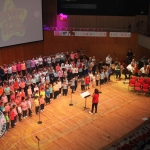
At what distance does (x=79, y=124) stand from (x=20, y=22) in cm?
1100

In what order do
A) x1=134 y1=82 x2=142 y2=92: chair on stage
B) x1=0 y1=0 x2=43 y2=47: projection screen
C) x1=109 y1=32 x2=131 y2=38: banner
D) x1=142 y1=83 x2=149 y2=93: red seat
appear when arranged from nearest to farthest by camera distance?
x1=142 y1=83 x2=149 y2=93: red seat
x1=134 y1=82 x2=142 y2=92: chair on stage
x1=0 y1=0 x2=43 y2=47: projection screen
x1=109 y1=32 x2=131 y2=38: banner

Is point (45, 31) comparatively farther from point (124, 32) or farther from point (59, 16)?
point (124, 32)

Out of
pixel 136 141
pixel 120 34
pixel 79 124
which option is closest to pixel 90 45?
pixel 120 34

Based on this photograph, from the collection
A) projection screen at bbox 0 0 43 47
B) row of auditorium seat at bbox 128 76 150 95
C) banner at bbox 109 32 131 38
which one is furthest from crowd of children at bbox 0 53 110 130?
banner at bbox 109 32 131 38

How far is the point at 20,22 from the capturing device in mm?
19688

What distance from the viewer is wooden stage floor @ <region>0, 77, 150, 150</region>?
1095 cm

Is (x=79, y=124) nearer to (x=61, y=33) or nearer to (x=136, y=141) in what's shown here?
(x=136, y=141)

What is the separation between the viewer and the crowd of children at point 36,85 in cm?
1255

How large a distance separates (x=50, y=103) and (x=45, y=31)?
9742mm

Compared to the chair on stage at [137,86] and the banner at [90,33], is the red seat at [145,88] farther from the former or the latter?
the banner at [90,33]

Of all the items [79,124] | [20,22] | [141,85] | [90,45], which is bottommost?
[79,124]

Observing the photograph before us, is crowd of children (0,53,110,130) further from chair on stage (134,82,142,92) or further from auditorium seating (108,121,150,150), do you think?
auditorium seating (108,121,150,150)

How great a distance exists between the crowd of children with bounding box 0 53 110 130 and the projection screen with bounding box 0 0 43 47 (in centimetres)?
293

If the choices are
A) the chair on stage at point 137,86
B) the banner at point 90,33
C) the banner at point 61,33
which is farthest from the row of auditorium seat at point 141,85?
the banner at point 61,33
